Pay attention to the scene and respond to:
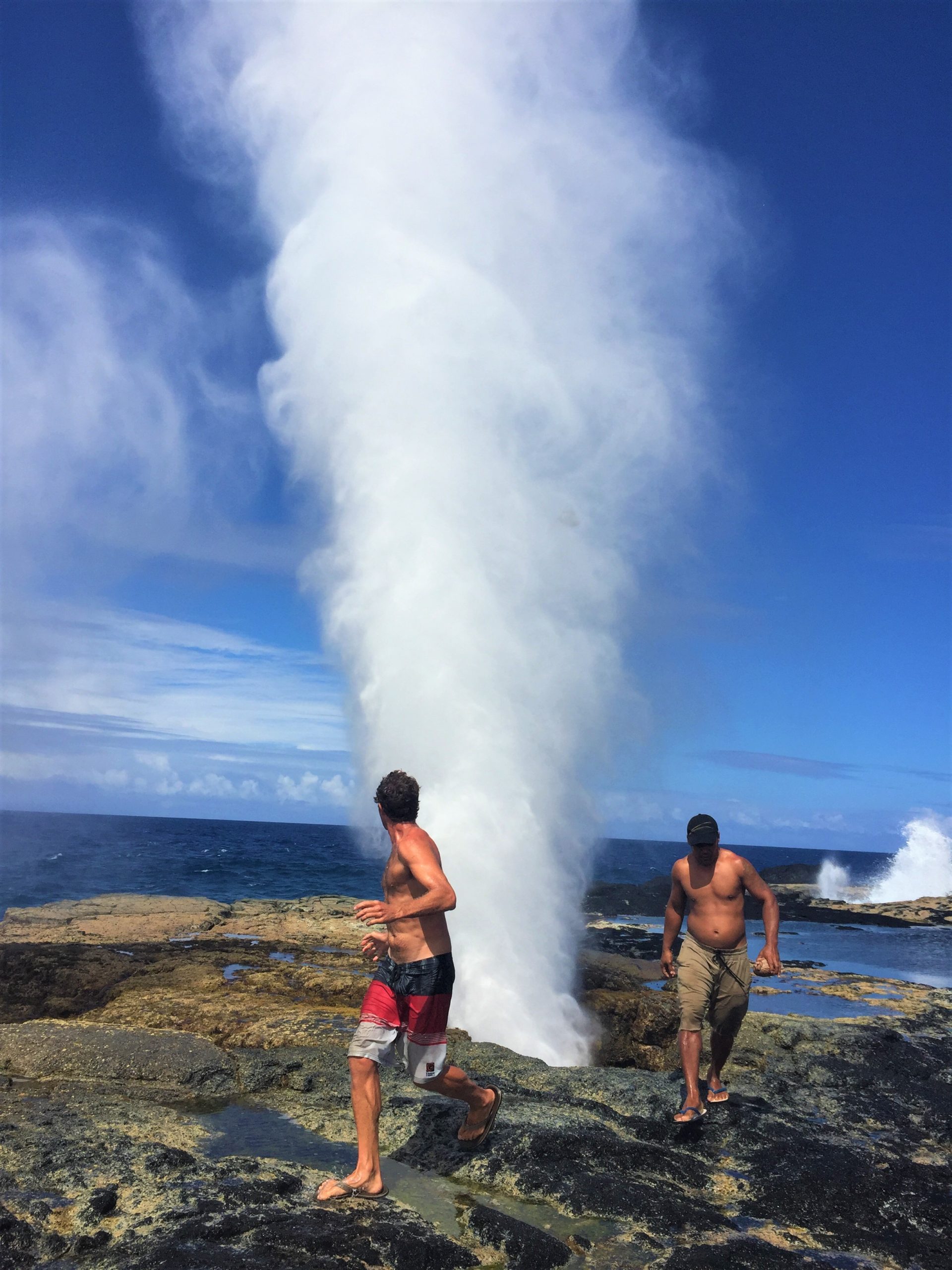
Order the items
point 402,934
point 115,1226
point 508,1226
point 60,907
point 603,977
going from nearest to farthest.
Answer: point 115,1226
point 508,1226
point 402,934
point 603,977
point 60,907

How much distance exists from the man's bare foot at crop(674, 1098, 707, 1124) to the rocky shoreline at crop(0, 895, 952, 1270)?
0.07 metres

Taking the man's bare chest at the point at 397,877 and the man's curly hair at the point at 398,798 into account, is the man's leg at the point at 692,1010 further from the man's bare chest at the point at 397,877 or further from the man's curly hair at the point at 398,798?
the man's curly hair at the point at 398,798

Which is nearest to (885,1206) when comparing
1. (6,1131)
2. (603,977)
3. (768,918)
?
(768,918)

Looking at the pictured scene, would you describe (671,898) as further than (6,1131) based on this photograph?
Yes

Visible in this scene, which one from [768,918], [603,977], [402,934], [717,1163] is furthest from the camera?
[603,977]

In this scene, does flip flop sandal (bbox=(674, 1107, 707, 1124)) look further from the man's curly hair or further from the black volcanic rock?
the man's curly hair

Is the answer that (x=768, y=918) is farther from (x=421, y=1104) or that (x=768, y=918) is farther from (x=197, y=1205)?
(x=197, y=1205)

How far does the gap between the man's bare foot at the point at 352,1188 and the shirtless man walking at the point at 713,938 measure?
8.18ft

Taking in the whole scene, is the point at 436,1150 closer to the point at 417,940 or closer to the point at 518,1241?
the point at 518,1241

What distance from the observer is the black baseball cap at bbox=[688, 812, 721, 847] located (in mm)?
6070

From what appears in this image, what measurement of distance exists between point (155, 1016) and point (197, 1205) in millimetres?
4564

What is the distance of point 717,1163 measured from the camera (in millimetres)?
5254

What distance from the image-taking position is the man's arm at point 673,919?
6.20 meters

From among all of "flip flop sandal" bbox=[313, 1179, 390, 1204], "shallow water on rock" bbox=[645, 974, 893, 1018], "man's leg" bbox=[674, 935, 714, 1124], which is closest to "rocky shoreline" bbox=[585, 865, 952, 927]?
"shallow water on rock" bbox=[645, 974, 893, 1018]
